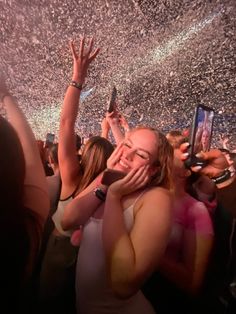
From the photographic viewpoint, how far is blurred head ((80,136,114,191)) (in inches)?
42.5

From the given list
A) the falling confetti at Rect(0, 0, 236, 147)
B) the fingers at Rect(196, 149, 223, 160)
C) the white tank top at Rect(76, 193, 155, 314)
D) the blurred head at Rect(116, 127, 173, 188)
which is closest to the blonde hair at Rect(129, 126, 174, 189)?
the blurred head at Rect(116, 127, 173, 188)

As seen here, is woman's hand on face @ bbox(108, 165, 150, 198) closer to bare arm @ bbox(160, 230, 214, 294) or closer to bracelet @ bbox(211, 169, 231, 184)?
bare arm @ bbox(160, 230, 214, 294)

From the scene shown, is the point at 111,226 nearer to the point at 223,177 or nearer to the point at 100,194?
the point at 100,194

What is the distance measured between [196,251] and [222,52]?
1417 millimetres

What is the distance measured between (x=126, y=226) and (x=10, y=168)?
0.89 ft

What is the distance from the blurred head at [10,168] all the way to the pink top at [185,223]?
0.48 metres

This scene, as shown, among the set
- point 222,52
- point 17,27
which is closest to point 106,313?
point 222,52

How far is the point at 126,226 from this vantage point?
2.46ft

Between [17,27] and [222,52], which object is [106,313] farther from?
[17,27]

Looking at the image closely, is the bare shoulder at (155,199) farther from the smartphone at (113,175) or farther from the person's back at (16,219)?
the person's back at (16,219)

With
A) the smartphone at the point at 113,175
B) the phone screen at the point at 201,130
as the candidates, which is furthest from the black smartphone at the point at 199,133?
the smartphone at the point at 113,175

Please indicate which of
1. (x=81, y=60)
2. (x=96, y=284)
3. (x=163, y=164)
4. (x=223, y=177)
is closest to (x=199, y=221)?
(x=163, y=164)

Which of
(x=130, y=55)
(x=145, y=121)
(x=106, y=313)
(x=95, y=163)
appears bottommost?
(x=106, y=313)

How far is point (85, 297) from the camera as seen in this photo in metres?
0.83
